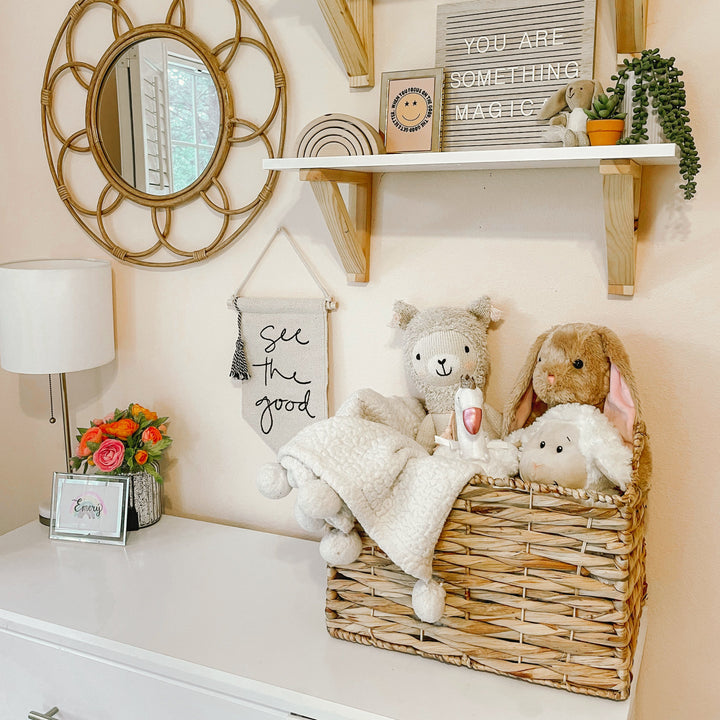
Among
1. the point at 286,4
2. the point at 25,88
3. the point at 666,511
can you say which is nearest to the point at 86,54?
the point at 25,88

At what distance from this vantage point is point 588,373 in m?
1.11

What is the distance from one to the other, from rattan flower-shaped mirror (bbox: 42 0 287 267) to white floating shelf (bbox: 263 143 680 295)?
0.23m

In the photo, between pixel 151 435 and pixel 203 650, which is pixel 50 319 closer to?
pixel 151 435

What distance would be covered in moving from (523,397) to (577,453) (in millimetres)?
169

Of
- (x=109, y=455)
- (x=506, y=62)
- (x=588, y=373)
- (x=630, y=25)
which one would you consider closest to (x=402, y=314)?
(x=588, y=373)

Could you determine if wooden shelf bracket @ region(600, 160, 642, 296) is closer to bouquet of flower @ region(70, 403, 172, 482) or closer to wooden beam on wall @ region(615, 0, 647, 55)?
wooden beam on wall @ region(615, 0, 647, 55)

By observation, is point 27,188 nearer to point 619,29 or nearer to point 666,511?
point 619,29

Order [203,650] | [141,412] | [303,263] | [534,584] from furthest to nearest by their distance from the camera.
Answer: [141,412]
[303,263]
[203,650]
[534,584]

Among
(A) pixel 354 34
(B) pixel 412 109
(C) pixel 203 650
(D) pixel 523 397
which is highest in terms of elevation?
(A) pixel 354 34

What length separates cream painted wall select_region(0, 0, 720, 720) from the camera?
46.4 inches

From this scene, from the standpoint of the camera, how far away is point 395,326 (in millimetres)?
1307

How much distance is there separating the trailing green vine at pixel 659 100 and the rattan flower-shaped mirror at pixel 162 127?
671 millimetres

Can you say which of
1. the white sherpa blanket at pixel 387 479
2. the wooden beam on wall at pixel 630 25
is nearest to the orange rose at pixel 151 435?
the white sherpa blanket at pixel 387 479

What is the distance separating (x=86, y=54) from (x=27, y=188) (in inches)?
13.8
